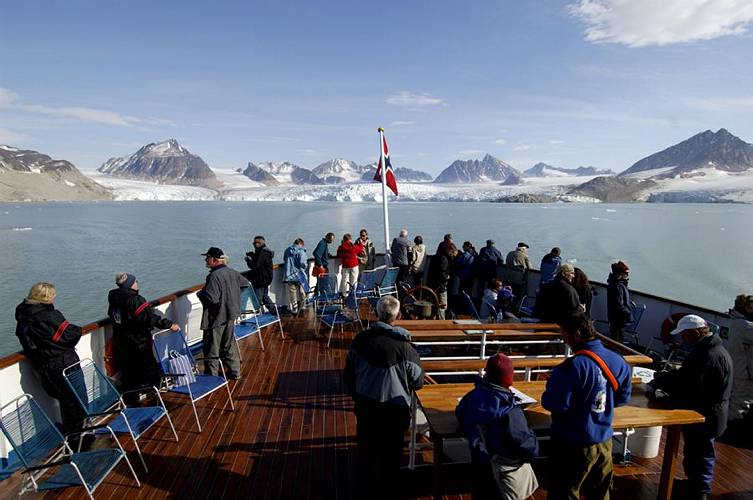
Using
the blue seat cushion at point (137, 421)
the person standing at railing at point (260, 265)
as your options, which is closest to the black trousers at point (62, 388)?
the blue seat cushion at point (137, 421)

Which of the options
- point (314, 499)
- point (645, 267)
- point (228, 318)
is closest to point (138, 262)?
point (228, 318)

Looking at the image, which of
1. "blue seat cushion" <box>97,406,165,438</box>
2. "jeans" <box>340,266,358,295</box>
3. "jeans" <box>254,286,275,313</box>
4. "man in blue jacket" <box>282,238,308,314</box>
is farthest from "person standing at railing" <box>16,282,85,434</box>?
"jeans" <box>340,266,358,295</box>

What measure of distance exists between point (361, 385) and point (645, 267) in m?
38.6

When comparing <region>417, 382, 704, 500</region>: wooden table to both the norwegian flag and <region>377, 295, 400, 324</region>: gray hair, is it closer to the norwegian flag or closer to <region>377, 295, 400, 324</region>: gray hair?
<region>377, 295, 400, 324</region>: gray hair

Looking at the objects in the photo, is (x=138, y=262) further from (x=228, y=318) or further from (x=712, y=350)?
(x=712, y=350)

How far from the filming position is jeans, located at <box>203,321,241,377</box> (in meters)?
5.00

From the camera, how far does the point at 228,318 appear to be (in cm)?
498

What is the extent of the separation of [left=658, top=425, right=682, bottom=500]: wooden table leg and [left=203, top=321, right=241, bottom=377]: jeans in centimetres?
422

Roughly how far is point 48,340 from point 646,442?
4903mm

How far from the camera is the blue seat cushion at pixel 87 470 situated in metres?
2.80

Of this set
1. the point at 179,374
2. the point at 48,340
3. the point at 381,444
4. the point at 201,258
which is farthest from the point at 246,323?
the point at 201,258

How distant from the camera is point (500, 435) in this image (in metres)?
2.36

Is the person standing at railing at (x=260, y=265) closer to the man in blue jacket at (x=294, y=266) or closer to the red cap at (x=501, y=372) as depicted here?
the man in blue jacket at (x=294, y=266)

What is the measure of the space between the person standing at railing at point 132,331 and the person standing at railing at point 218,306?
0.46 metres
